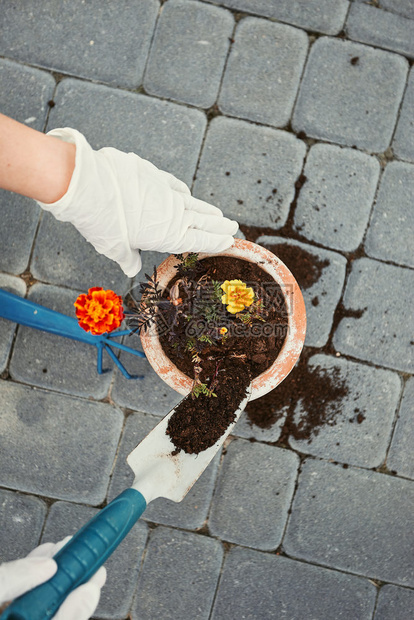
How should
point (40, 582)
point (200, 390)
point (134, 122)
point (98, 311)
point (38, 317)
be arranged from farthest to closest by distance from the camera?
point (134, 122)
point (38, 317)
point (200, 390)
point (98, 311)
point (40, 582)

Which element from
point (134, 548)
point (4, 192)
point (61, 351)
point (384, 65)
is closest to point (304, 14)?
point (384, 65)

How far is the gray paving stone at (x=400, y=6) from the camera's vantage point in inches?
74.1

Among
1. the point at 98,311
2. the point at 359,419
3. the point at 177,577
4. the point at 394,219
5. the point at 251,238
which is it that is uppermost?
the point at 394,219

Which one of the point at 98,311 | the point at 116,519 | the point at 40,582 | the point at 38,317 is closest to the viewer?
the point at 40,582

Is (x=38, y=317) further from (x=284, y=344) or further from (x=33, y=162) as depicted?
(x=284, y=344)

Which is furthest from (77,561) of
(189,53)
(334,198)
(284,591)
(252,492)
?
(189,53)

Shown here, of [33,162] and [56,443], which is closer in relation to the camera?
[33,162]

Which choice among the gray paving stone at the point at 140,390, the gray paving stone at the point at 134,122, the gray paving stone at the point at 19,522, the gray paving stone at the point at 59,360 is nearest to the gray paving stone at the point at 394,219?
the gray paving stone at the point at 134,122

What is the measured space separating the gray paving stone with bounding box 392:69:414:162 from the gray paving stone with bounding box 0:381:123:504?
1.66m

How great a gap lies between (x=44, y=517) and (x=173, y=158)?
5.40 feet

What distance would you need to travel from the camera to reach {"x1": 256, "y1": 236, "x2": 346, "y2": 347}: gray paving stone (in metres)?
1.87

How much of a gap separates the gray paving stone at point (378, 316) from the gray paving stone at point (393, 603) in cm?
100

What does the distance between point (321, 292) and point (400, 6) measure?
4.18 feet

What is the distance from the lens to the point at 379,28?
6.18 feet
